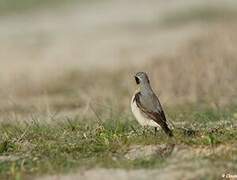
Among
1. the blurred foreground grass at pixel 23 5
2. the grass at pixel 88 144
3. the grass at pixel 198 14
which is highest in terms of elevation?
the blurred foreground grass at pixel 23 5

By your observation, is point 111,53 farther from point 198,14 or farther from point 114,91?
point 198,14

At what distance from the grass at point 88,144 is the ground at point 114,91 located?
0.01 meters

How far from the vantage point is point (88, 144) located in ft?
32.1

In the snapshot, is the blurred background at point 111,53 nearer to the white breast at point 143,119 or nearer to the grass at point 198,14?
the grass at point 198,14

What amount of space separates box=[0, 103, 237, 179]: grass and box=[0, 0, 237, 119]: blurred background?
7.29 feet

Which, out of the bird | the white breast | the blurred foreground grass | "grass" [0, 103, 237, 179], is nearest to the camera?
"grass" [0, 103, 237, 179]

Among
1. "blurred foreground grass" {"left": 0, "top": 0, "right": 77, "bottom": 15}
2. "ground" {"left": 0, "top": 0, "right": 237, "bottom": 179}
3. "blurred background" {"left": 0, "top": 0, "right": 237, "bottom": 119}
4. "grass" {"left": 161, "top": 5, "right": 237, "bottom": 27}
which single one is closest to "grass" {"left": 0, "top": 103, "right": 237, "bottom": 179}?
"ground" {"left": 0, "top": 0, "right": 237, "bottom": 179}

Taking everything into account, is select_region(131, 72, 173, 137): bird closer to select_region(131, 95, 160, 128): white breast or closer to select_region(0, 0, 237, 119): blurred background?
select_region(131, 95, 160, 128): white breast

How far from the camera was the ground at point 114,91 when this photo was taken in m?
9.10

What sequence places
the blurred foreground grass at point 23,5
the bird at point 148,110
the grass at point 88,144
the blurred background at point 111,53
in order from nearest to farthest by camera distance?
Answer: the grass at point 88,144, the bird at point 148,110, the blurred background at point 111,53, the blurred foreground grass at point 23,5

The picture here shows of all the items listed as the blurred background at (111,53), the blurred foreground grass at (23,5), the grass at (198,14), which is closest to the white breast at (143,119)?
the blurred background at (111,53)

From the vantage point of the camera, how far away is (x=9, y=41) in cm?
2892

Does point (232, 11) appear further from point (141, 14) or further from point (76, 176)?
point (76, 176)

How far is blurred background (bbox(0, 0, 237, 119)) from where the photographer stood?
1603cm
